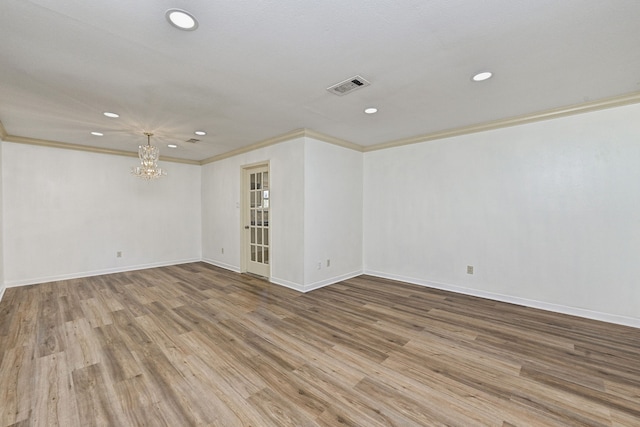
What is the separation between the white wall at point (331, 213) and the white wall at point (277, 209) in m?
0.14

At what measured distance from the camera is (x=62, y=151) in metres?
4.79

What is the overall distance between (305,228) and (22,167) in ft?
16.0

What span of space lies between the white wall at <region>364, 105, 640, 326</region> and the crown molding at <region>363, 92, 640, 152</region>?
74 millimetres

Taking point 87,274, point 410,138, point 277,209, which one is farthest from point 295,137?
point 87,274

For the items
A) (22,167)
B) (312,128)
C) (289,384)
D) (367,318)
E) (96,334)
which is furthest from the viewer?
(22,167)

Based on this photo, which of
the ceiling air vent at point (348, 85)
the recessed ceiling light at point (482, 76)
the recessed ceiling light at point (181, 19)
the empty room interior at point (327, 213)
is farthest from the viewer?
the ceiling air vent at point (348, 85)

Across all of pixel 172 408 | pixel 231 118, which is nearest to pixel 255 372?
pixel 172 408

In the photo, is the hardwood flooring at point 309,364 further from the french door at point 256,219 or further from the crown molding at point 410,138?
the crown molding at point 410,138

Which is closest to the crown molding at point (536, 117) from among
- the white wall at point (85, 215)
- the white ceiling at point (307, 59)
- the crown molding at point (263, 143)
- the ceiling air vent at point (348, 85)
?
the white ceiling at point (307, 59)

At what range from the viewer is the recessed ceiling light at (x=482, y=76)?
2387mm

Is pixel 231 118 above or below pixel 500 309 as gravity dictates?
above

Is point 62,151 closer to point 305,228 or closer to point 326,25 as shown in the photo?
point 305,228

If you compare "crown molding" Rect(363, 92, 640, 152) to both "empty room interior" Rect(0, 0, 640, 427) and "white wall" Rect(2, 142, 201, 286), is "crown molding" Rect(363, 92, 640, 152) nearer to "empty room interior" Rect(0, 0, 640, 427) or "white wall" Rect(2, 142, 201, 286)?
"empty room interior" Rect(0, 0, 640, 427)

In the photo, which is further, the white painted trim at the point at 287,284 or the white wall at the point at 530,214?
the white painted trim at the point at 287,284
